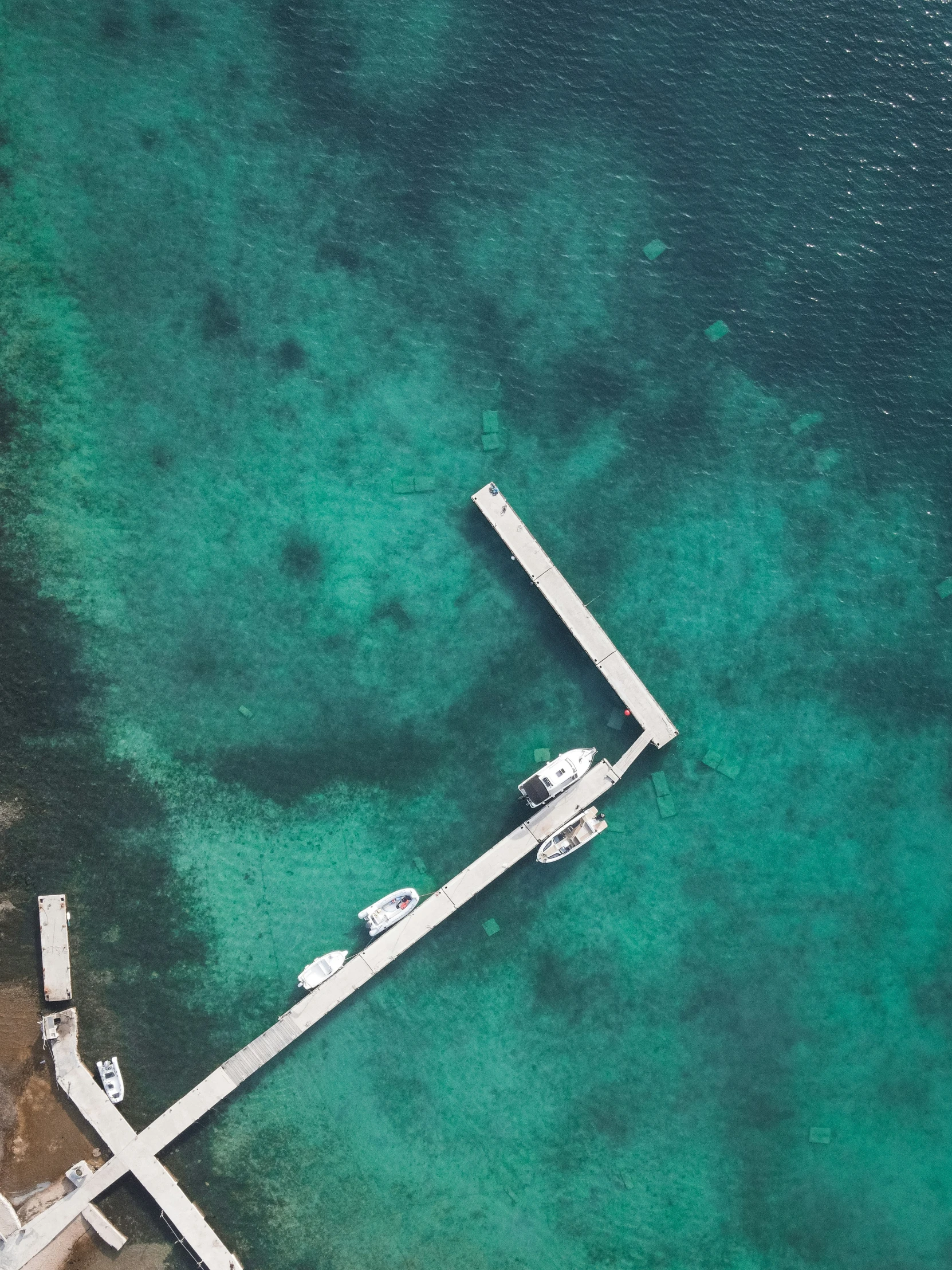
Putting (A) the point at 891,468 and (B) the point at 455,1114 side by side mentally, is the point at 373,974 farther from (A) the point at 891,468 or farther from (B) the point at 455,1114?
(A) the point at 891,468

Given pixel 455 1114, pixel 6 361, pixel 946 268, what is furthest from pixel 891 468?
pixel 6 361

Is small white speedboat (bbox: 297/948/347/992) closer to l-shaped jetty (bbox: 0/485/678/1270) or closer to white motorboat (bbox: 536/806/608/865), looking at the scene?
l-shaped jetty (bbox: 0/485/678/1270)

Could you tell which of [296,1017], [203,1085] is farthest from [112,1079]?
[296,1017]

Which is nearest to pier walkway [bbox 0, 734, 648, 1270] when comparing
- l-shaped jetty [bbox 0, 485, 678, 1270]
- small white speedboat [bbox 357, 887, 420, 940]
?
l-shaped jetty [bbox 0, 485, 678, 1270]

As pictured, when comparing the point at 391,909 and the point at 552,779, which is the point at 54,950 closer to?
the point at 391,909

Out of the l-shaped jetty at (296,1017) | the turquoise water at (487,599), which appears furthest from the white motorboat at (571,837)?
the turquoise water at (487,599)

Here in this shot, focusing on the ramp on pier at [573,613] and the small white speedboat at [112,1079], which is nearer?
the small white speedboat at [112,1079]

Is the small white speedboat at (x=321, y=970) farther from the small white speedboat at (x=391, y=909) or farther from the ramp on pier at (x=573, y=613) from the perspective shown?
the ramp on pier at (x=573, y=613)
